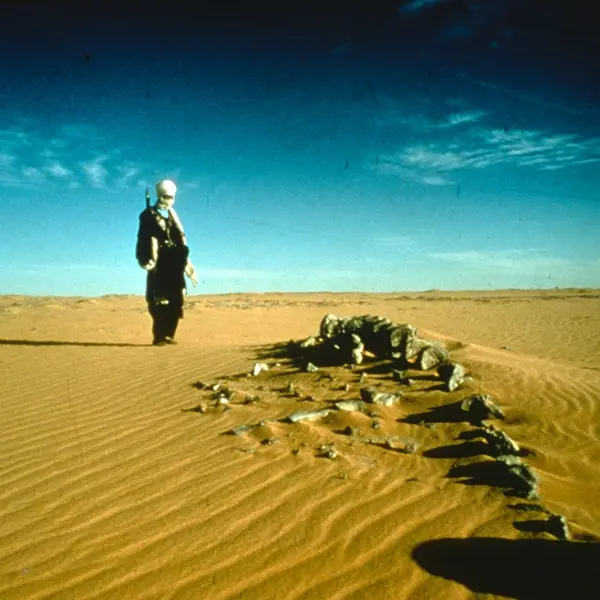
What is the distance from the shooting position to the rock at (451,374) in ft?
16.0

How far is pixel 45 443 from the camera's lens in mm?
4027

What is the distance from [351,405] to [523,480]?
1.74 metres

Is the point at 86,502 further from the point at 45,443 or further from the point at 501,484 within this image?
the point at 501,484

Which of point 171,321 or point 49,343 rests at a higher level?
point 171,321

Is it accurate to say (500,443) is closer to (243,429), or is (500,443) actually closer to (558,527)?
(558,527)

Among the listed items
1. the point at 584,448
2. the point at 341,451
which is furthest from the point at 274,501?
the point at 584,448

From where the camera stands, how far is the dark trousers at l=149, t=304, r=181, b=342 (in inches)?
361

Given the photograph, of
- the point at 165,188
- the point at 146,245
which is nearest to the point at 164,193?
the point at 165,188

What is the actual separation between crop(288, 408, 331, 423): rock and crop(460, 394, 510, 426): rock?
49.2 inches

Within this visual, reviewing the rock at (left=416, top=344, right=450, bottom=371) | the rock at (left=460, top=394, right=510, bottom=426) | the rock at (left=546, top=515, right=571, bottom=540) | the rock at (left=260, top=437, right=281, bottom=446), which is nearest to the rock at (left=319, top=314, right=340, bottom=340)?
the rock at (left=416, top=344, right=450, bottom=371)

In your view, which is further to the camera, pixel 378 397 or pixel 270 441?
pixel 378 397

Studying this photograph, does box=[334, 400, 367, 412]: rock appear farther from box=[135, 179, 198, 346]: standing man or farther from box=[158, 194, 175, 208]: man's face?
box=[158, 194, 175, 208]: man's face

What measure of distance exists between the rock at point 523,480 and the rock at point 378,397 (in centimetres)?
149

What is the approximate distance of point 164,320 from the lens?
935 centimetres
